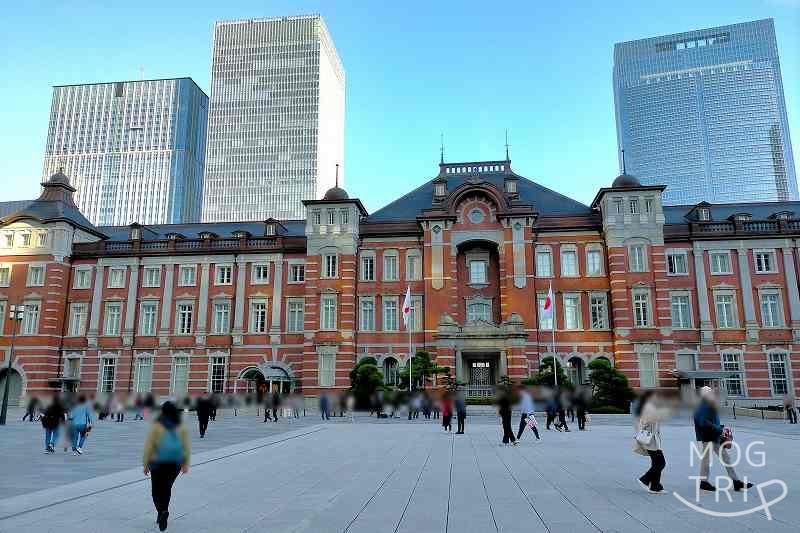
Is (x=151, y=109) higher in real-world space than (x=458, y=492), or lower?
higher

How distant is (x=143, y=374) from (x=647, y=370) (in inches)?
1531

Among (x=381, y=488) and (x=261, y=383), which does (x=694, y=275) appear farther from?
(x=381, y=488)

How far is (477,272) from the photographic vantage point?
45.3 metres

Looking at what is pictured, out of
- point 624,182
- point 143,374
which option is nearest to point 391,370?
point 143,374

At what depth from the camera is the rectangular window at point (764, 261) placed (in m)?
42.8

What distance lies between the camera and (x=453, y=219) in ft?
146

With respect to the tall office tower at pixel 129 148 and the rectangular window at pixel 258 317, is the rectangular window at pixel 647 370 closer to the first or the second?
the rectangular window at pixel 258 317

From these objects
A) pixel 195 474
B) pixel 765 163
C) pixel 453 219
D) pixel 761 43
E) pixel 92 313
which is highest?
pixel 761 43

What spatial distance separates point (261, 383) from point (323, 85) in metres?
110

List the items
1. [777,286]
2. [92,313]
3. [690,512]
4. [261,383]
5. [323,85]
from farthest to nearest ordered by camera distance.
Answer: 1. [323,85]
2. [92,313]
3. [261,383]
4. [777,286]
5. [690,512]

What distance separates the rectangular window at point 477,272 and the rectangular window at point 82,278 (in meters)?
32.0

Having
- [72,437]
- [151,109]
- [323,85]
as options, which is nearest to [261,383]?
→ [72,437]

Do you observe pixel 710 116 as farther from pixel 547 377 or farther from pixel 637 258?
pixel 547 377

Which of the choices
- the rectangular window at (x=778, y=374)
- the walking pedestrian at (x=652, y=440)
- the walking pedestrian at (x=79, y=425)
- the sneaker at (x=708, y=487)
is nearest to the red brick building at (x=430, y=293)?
the rectangular window at (x=778, y=374)
